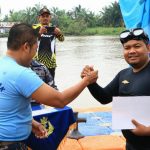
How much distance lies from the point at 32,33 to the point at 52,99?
1.45 feet

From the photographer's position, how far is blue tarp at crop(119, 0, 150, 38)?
445 cm

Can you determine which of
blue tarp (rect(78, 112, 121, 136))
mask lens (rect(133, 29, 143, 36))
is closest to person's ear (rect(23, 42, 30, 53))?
mask lens (rect(133, 29, 143, 36))

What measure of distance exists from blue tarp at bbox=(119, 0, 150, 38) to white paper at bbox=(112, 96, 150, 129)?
2164 millimetres

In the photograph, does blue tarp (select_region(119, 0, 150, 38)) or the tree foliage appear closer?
blue tarp (select_region(119, 0, 150, 38))

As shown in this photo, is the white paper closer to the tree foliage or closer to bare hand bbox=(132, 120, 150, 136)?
bare hand bbox=(132, 120, 150, 136)

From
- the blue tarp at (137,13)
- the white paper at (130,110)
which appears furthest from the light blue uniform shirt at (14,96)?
the blue tarp at (137,13)

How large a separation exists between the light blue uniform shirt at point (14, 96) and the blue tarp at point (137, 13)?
2.41 meters

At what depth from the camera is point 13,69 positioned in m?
2.24

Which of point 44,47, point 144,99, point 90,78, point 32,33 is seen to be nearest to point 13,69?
point 32,33

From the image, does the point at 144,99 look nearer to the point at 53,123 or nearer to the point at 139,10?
the point at 53,123

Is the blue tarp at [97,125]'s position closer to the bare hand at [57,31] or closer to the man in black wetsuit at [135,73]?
the bare hand at [57,31]

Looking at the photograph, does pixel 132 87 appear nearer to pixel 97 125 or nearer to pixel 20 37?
pixel 20 37

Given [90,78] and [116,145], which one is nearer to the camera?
[90,78]

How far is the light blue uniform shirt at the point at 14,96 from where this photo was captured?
223 centimetres
